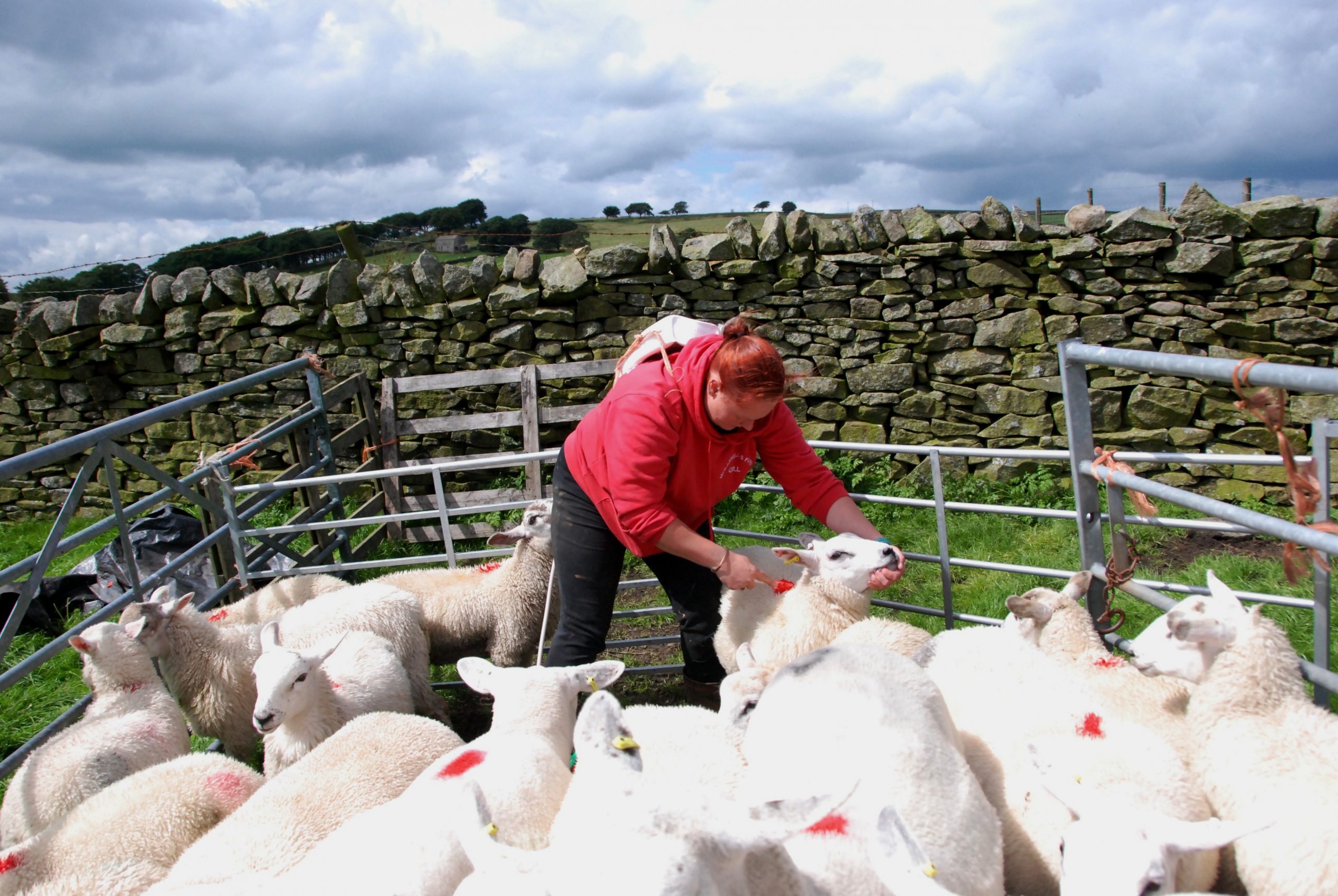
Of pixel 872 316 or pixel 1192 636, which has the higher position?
pixel 872 316

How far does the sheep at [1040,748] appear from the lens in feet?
6.12

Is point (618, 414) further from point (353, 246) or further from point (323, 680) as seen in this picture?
point (353, 246)

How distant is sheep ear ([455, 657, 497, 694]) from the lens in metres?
2.65

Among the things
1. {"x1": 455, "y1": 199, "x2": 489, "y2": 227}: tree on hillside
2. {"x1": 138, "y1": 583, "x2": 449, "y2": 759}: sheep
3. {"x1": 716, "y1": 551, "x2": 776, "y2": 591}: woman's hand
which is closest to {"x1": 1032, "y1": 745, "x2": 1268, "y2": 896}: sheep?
{"x1": 716, "y1": 551, "x2": 776, "y2": 591}: woman's hand

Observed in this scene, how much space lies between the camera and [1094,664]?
2.56 meters

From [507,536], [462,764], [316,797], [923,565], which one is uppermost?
[507,536]

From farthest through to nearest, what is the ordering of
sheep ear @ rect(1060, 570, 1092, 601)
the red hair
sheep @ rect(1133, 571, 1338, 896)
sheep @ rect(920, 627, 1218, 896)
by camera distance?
sheep ear @ rect(1060, 570, 1092, 601)
the red hair
sheep @ rect(920, 627, 1218, 896)
sheep @ rect(1133, 571, 1338, 896)

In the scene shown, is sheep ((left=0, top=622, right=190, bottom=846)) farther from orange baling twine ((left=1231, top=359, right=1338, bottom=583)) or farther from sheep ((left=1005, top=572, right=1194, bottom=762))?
orange baling twine ((left=1231, top=359, right=1338, bottom=583))

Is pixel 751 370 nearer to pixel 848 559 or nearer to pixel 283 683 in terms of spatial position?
pixel 848 559

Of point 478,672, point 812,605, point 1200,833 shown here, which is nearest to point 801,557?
point 812,605

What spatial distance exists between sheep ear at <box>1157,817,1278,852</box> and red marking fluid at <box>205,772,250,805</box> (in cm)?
248

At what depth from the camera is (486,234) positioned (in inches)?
286

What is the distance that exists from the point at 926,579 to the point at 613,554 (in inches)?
98.0

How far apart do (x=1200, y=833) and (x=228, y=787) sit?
103 inches
